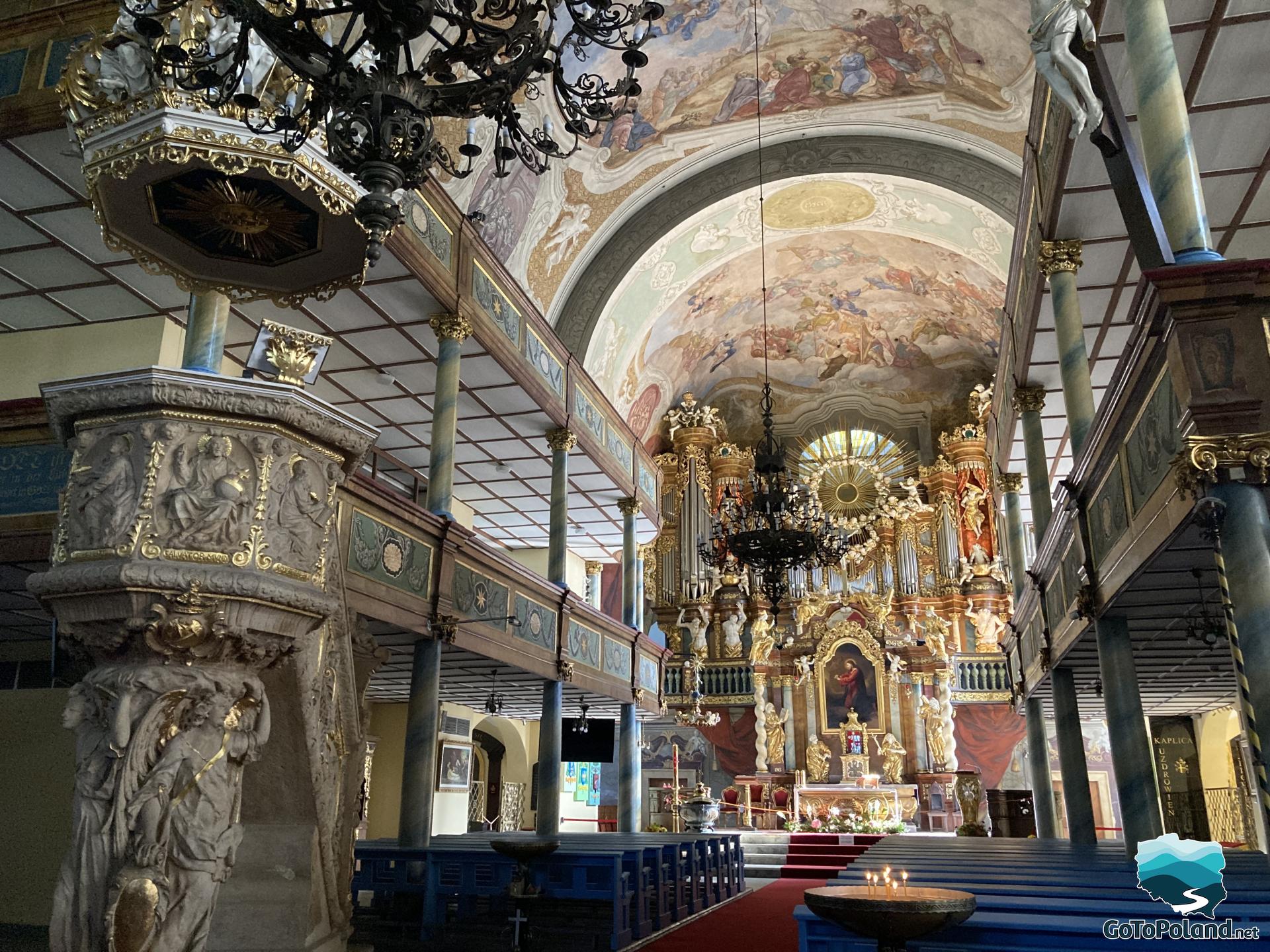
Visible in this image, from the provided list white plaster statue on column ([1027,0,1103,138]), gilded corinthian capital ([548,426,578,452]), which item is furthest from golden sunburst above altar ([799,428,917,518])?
white plaster statue on column ([1027,0,1103,138])

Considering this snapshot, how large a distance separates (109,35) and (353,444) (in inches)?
132

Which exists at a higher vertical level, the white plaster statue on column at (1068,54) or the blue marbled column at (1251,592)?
the white plaster statue on column at (1068,54)

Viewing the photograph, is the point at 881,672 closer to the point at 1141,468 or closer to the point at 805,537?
the point at 805,537

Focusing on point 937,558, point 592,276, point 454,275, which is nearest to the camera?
point 454,275

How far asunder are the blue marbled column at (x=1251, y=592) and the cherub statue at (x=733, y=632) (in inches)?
720

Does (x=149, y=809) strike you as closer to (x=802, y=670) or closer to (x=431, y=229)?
(x=431, y=229)

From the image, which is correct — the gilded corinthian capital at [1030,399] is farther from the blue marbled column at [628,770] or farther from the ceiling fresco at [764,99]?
the blue marbled column at [628,770]

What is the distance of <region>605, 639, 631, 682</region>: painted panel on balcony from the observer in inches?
607

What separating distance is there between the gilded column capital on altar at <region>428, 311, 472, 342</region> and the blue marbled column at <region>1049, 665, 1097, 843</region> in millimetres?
7433

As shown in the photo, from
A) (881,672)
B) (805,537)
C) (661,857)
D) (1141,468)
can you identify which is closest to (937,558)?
(881,672)

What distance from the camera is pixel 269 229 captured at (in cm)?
670

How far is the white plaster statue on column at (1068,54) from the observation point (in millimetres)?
6258

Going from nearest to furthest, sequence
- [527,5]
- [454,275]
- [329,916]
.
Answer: [527,5] → [329,916] → [454,275]

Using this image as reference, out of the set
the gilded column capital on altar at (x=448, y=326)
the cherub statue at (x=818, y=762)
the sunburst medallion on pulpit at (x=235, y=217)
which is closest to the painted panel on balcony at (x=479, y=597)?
the gilded column capital on altar at (x=448, y=326)
